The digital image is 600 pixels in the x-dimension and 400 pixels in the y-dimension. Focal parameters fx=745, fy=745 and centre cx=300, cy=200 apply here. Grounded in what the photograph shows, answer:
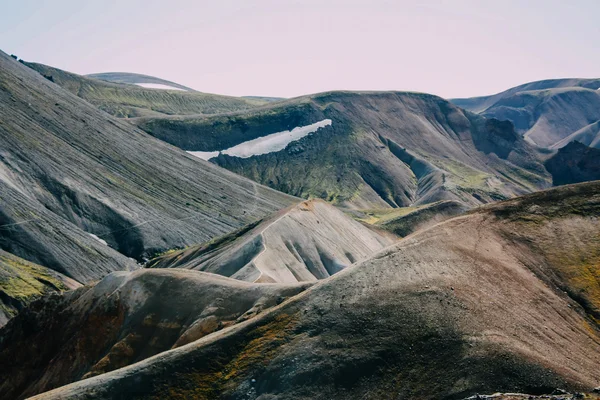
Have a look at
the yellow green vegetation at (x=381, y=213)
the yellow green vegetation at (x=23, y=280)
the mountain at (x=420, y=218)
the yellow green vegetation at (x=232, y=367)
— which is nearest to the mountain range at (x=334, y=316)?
the yellow green vegetation at (x=232, y=367)

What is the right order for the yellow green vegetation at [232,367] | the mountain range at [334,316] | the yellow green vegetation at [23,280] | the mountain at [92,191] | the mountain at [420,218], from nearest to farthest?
the mountain range at [334,316] → the yellow green vegetation at [232,367] → the yellow green vegetation at [23,280] → the mountain at [92,191] → the mountain at [420,218]

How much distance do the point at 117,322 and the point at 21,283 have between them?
41413mm

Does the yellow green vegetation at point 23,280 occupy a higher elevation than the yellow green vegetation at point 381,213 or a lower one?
higher

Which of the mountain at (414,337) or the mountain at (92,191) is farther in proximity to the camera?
the mountain at (92,191)

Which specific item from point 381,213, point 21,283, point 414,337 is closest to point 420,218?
point 381,213

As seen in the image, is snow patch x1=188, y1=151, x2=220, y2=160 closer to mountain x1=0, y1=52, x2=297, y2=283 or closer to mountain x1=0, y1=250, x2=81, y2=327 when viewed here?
mountain x1=0, y1=52, x2=297, y2=283

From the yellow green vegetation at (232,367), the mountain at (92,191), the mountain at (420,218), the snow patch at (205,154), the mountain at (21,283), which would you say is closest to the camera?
the yellow green vegetation at (232,367)

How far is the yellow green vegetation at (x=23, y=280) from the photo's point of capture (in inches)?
3292

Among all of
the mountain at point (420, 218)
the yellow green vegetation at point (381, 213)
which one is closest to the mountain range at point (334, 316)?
the mountain at point (420, 218)

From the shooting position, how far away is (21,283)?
86625 millimetres

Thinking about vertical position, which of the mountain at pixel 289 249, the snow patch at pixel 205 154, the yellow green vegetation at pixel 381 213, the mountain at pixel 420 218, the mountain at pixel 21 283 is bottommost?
the yellow green vegetation at pixel 381 213

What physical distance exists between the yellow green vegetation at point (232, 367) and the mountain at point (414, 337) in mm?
63

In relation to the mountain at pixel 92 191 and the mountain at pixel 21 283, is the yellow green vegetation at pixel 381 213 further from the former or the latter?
the mountain at pixel 21 283

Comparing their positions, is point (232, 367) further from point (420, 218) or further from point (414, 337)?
point (420, 218)
